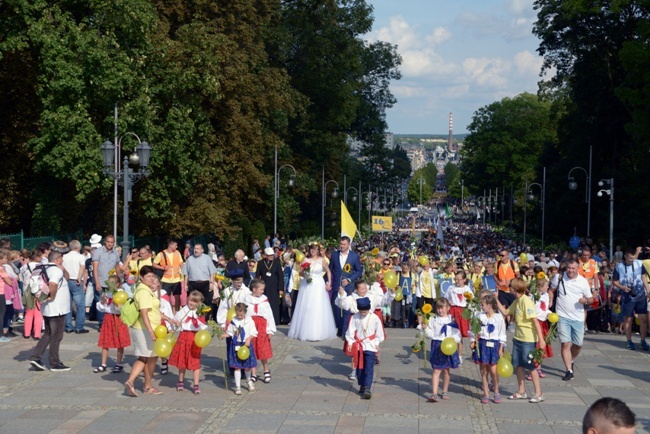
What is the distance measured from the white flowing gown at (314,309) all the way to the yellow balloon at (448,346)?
18.9ft

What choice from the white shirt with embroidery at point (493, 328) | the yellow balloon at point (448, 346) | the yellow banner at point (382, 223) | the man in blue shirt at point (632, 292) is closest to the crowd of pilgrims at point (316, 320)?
the white shirt with embroidery at point (493, 328)

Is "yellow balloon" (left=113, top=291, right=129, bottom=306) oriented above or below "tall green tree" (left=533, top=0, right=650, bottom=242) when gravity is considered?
below

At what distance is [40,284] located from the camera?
13.7 m

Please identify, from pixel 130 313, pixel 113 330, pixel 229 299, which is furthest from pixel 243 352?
pixel 113 330

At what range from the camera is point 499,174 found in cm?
10656

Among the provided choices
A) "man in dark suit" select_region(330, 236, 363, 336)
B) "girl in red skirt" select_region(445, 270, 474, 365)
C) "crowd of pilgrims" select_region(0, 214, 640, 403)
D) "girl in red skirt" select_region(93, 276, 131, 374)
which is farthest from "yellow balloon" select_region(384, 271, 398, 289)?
"girl in red skirt" select_region(93, 276, 131, 374)

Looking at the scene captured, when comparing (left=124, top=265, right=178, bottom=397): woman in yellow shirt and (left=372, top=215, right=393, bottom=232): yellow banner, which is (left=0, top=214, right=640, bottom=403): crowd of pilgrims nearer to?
(left=124, top=265, right=178, bottom=397): woman in yellow shirt

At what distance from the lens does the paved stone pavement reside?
1054 cm

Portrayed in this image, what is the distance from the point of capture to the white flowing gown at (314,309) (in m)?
A: 17.1

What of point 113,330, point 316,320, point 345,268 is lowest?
point 316,320

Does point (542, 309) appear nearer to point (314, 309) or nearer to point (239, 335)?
point (239, 335)

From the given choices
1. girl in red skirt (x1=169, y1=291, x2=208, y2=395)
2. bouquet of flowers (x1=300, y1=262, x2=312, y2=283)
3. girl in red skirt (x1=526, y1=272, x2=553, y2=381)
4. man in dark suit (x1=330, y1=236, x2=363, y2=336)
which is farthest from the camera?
bouquet of flowers (x1=300, y1=262, x2=312, y2=283)

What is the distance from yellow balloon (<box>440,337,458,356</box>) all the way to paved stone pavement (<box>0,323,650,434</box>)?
2.36 feet

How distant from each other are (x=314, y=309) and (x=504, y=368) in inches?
250
